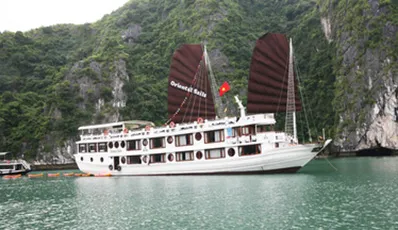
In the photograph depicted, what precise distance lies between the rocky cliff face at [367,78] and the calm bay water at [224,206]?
948 inches

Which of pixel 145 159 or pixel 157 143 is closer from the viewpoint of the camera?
Result: pixel 157 143

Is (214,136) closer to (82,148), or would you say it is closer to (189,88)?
(189,88)

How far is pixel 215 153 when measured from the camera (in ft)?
78.8

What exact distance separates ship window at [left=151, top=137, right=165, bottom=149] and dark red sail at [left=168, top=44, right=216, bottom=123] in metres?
2.75

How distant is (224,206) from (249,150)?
33.5 feet

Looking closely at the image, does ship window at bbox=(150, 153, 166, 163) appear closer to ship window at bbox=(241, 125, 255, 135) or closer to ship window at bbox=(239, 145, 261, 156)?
ship window at bbox=(239, 145, 261, 156)

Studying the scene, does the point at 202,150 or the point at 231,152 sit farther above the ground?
the point at 202,150

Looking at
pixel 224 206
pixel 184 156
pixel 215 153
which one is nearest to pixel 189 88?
pixel 184 156

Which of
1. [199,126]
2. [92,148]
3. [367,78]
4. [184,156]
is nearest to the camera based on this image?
[199,126]

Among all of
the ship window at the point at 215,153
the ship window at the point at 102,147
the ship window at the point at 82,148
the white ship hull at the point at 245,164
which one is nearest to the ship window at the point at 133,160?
the white ship hull at the point at 245,164

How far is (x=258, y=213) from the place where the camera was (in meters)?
11.8

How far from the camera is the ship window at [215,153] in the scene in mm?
23750

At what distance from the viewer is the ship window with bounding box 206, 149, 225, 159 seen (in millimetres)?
23750

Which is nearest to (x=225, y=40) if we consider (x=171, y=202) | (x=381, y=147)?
(x=381, y=147)
